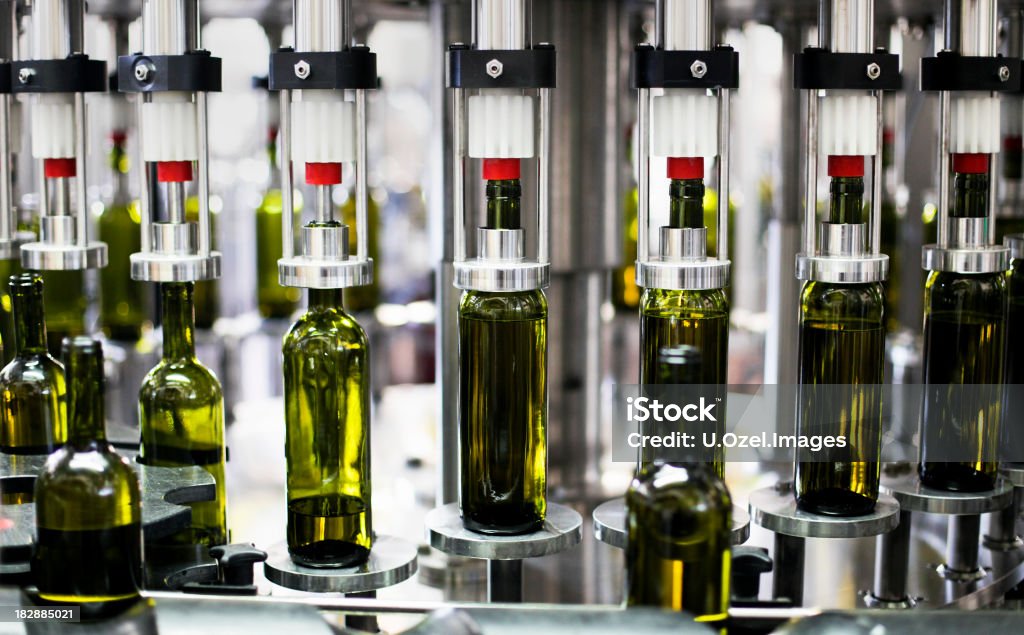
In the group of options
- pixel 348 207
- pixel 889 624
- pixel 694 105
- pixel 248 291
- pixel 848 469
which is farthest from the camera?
pixel 348 207

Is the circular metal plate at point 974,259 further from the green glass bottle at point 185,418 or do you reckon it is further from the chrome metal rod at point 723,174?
the green glass bottle at point 185,418

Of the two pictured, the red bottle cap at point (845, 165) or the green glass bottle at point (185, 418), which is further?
the green glass bottle at point (185, 418)

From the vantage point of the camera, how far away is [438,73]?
4.43ft

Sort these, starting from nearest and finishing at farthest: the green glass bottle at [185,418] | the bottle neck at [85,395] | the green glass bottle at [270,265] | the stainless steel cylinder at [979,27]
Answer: the bottle neck at [85,395] < the stainless steel cylinder at [979,27] < the green glass bottle at [185,418] < the green glass bottle at [270,265]

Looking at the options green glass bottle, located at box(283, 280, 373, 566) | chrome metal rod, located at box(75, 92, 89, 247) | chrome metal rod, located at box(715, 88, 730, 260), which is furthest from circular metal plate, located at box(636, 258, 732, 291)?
chrome metal rod, located at box(75, 92, 89, 247)

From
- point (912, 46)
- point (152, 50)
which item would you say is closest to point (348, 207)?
point (912, 46)

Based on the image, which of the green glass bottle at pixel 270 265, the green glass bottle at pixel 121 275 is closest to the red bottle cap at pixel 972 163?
the green glass bottle at pixel 121 275

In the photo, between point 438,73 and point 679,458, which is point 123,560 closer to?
point 679,458

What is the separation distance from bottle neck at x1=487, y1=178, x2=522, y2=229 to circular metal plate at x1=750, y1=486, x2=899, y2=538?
0.32m

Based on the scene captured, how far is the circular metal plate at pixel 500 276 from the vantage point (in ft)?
3.35

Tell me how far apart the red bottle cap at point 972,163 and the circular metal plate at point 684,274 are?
276 millimetres

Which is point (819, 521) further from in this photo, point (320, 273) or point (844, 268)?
point (320, 273)

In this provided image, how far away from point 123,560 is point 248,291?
209 centimetres

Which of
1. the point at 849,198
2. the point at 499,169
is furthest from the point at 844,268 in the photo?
the point at 499,169
